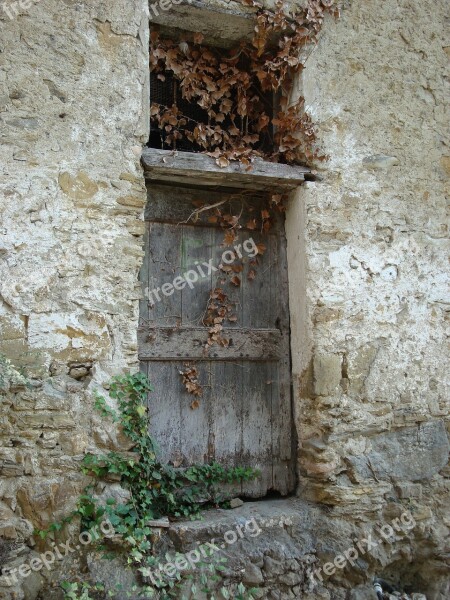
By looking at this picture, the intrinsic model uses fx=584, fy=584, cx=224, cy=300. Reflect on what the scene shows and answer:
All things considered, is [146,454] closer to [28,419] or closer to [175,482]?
[175,482]

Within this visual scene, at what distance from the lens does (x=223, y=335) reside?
11.8 feet

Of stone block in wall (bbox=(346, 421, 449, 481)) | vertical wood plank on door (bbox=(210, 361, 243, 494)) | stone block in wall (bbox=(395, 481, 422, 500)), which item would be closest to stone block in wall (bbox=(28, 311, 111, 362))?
vertical wood plank on door (bbox=(210, 361, 243, 494))

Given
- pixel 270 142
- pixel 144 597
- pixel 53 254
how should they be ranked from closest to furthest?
pixel 144 597, pixel 53 254, pixel 270 142

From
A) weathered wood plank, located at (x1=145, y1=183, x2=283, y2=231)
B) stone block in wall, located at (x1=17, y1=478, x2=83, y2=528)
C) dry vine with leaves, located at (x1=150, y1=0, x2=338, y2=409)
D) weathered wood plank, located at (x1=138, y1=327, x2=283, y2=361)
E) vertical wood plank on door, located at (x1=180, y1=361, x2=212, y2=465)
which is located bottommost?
stone block in wall, located at (x1=17, y1=478, x2=83, y2=528)

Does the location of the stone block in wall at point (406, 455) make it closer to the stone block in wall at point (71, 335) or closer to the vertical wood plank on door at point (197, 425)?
the vertical wood plank on door at point (197, 425)

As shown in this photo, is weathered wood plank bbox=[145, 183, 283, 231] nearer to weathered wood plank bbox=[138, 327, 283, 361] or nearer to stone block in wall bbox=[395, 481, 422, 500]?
Result: weathered wood plank bbox=[138, 327, 283, 361]

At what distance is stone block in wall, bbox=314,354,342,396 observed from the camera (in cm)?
344

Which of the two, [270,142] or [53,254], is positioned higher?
[270,142]

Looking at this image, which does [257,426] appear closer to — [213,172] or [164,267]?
[164,267]

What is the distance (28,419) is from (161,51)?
2316mm

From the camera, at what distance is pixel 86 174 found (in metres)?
3.12

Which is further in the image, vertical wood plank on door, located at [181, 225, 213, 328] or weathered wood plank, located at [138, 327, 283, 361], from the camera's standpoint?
vertical wood plank on door, located at [181, 225, 213, 328]

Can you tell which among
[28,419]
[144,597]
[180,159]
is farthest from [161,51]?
[144,597]

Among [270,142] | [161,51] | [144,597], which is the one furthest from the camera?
[270,142]
